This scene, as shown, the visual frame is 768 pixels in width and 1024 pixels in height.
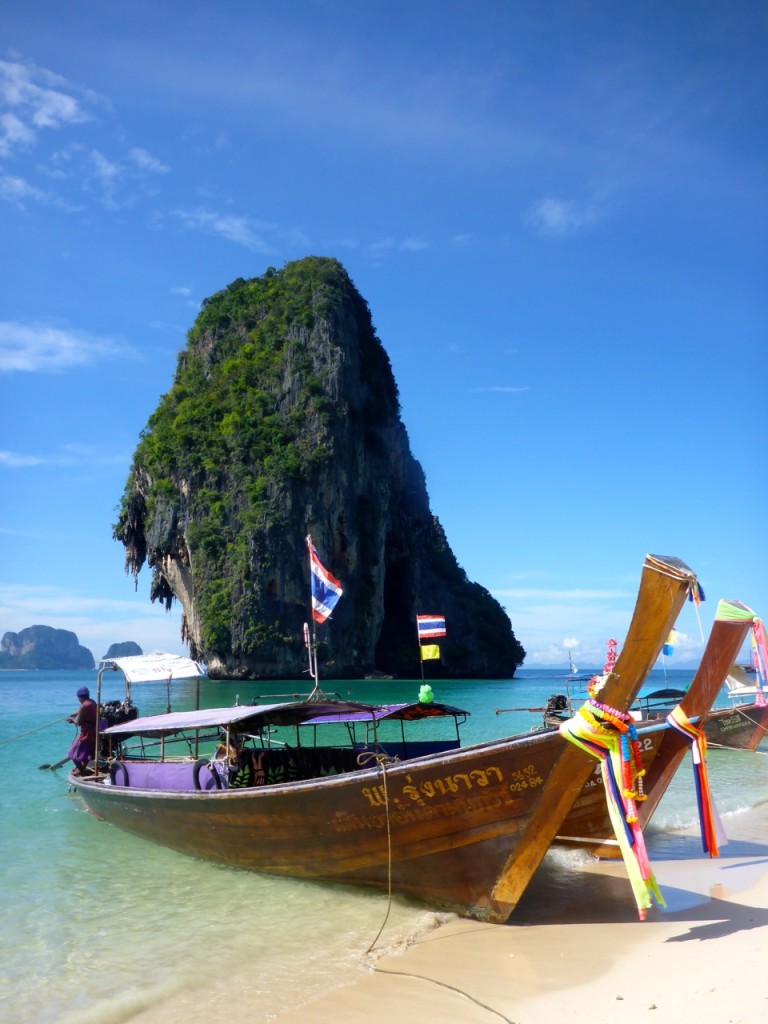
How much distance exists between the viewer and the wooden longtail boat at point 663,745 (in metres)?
7.06

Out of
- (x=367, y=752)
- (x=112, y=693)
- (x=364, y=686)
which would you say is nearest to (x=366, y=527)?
(x=364, y=686)

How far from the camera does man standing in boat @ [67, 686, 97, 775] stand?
11.7 m

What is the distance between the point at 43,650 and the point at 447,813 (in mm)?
189286

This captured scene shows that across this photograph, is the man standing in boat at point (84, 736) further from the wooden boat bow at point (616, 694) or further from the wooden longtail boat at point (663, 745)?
the wooden boat bow at point (616, 694)

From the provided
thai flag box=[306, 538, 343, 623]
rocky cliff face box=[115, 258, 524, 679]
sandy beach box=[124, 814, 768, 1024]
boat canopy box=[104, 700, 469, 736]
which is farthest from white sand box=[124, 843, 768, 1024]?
rocky cliff face box=[115, 258, 524, 679]

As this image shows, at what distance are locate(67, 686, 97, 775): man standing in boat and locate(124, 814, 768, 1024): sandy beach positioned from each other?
690cm

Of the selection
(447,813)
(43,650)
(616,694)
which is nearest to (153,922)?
(447,813)

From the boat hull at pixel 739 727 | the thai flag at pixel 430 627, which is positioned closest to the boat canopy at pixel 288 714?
the thai flag at pixel 430 627

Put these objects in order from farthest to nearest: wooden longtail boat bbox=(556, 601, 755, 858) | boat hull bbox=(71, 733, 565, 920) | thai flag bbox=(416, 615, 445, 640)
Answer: thai flag bbox=(416, 615, 445, 640) < wooden longtail boat bbox=(556, 601, 755, 858) < boat hull bbox=(71, 733, 565, 920)

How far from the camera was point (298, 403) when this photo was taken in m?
51.1

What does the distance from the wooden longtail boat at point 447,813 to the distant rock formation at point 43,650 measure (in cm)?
18089

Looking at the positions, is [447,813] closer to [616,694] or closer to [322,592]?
[616,694]

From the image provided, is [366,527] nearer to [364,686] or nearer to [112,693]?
[364,686]

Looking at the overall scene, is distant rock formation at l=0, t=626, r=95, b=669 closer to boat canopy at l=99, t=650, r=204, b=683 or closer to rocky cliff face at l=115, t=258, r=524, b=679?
rocky cliff face at l=115, t=258, r=524, b=679
